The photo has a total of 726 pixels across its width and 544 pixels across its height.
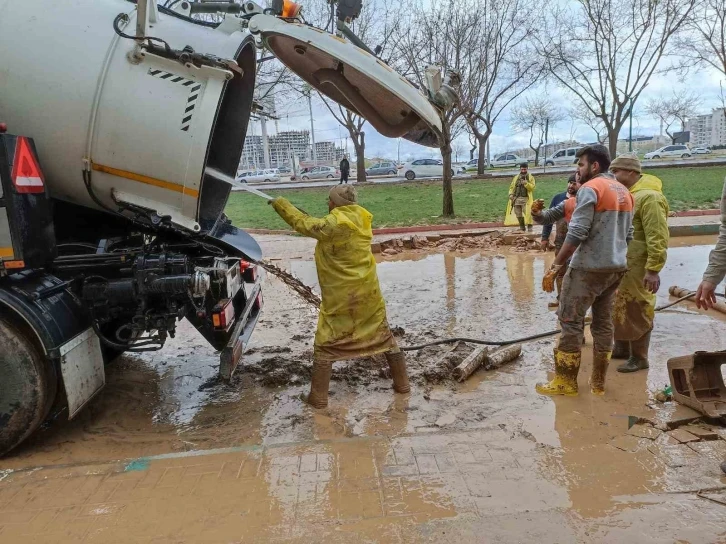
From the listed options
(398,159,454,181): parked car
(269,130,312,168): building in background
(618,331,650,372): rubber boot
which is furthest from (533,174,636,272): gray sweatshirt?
(269,130,312,168): building in background

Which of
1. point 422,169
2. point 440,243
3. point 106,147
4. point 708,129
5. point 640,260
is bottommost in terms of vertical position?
point 440,243

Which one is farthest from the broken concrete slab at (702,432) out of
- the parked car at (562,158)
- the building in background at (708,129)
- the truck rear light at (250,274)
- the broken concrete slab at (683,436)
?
the building in background at (708,129)

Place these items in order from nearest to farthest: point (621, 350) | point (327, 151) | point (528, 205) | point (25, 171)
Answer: point (25, 171) < point (621, 350) < point (528, 205) < point (327, 151)

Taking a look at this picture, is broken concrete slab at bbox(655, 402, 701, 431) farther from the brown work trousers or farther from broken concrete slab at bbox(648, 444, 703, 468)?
the brown work trousers

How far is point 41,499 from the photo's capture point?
3188 mm

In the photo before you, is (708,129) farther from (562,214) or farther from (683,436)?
(683,436)

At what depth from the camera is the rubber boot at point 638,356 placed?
4.80 m

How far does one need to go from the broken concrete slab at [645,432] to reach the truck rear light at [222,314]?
2907 mm

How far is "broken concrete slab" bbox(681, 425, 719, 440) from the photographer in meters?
3.53

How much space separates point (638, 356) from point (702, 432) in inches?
50.9

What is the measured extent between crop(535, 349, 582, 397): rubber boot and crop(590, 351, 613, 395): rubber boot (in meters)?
0.16

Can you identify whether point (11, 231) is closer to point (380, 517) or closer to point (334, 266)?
point (334, 266)

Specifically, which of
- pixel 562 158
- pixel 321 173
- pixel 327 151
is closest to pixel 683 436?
pixel 321 173

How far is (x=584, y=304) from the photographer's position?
4.25m
